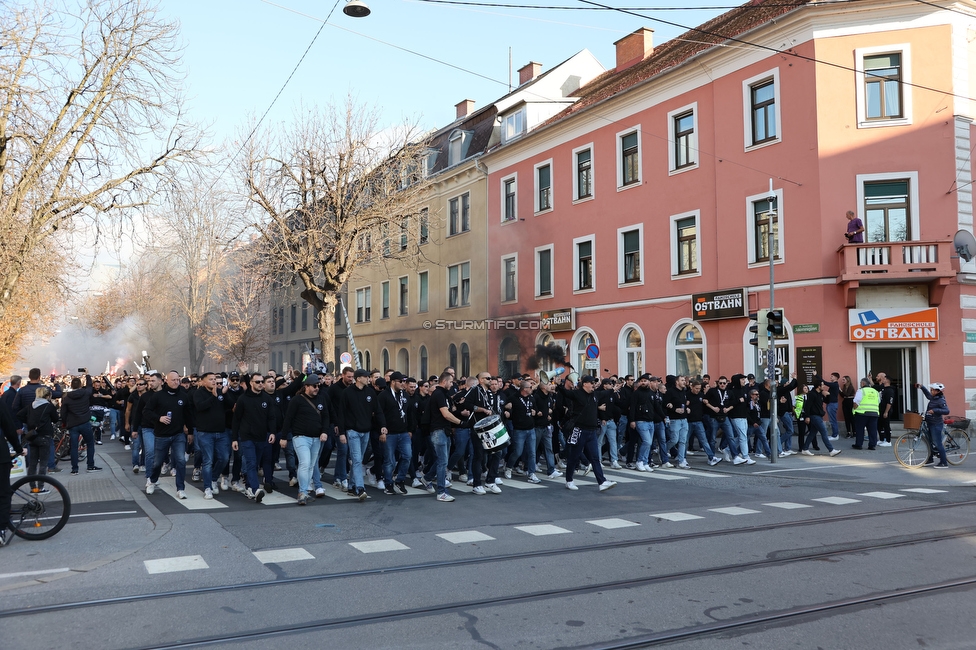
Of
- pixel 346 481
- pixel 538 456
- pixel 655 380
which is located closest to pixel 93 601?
pixel 346 481

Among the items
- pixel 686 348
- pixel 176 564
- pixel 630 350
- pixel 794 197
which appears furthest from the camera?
pixel 630 350

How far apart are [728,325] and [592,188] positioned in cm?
841

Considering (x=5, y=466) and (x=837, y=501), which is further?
(x=837, y=501)

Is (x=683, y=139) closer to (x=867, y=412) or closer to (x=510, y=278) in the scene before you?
(x=510, y=278)

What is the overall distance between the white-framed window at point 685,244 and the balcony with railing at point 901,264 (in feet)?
17.6

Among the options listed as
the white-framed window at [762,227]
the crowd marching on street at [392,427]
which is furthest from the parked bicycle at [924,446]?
the white-framed window at [762,227]

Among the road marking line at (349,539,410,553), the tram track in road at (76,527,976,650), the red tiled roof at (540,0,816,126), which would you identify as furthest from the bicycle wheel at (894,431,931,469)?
the road marking line at (349,539,410,553)

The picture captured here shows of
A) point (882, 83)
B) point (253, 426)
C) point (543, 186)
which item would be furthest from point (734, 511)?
point (543, 186)

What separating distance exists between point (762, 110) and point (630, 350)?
8.72 metres

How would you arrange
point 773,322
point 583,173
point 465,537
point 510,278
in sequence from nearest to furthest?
point 465,537 → point 773,322 → point 583,173 → point 510,278

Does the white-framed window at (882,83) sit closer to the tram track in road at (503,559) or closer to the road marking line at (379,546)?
the tram track in road at (503,559)

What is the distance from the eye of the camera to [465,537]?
8.62 m

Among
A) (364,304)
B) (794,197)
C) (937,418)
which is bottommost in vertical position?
(937,418)

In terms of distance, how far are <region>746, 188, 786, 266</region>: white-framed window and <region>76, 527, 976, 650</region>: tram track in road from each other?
1622 cm
